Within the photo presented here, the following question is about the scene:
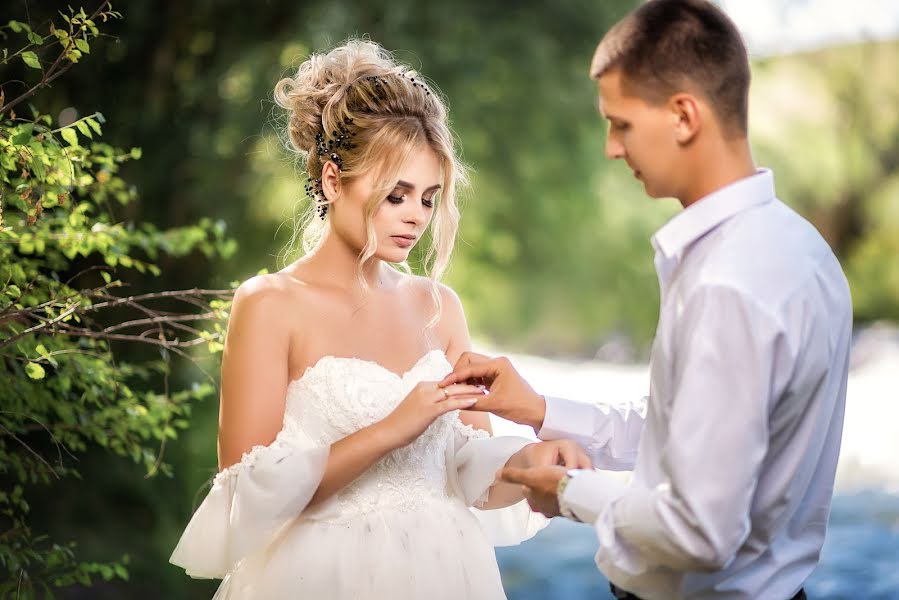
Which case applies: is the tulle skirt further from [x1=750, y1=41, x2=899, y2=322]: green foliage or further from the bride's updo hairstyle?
[x1=750, y1=41, x2=899, y2=322]: green foliage

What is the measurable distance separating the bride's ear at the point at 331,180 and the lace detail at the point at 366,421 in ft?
1.24

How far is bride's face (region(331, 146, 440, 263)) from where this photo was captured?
2230 millimetres

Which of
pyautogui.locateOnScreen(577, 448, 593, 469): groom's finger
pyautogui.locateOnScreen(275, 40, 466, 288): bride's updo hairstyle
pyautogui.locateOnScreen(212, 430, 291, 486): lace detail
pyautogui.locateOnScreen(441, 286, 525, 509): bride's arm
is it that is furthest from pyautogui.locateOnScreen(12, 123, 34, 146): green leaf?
pyautogui.locateOnScreen(577, 448, 593, 469): groom's finger

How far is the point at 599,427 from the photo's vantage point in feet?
6.70

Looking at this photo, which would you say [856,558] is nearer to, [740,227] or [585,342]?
[740,227]

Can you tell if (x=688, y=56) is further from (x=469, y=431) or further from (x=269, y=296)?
(x=469, y=431)

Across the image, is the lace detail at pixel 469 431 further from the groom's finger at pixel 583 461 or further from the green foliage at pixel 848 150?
the green foliage at pixel 848 150

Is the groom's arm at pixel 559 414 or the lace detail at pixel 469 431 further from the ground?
the groom's arm at pixel 559 414

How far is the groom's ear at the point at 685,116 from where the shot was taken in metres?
1.49

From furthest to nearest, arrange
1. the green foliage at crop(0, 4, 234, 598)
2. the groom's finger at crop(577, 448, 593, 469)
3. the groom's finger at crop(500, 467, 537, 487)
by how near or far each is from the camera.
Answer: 1. the green foliage at crop(0, 4, 234, 598)
2. the groom's finger at crop(577, 448, 593, 469)
3. the groom's finger at crop(500, 467, 537, 487)

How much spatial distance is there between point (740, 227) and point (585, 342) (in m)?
16.7

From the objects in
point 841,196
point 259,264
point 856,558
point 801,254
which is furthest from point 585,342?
point 801,254

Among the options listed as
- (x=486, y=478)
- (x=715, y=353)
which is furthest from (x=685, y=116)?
(x=486, y=478)

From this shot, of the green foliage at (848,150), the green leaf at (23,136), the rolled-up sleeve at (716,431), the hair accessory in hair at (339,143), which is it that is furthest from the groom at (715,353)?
the green foliage at (848,150)
